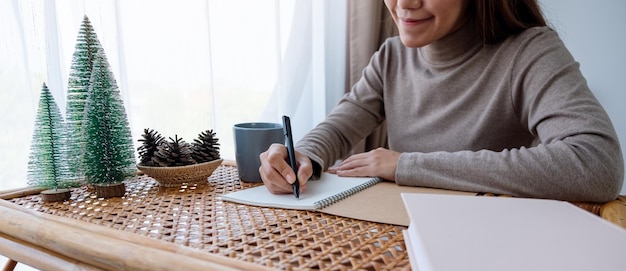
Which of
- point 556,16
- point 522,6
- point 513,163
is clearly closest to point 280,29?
point 522,6

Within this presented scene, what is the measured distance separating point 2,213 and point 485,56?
87cm

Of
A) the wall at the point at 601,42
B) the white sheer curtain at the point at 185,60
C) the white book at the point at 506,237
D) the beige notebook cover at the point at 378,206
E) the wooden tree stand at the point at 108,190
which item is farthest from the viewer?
the wall at the point at 601,42

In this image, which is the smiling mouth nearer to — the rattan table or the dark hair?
the dark hair

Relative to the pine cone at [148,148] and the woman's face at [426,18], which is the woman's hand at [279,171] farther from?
the woman's face at [426,18]

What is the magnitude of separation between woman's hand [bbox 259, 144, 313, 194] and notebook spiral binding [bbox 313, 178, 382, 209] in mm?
70

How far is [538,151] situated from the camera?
0.66 m

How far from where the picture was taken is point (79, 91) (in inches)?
24.2

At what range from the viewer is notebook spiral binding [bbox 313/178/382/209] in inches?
21.8

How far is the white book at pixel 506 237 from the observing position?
341 millimetres

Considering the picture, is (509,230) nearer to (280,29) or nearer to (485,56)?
(485,56)

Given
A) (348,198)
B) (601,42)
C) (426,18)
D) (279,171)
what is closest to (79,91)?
(279,171)

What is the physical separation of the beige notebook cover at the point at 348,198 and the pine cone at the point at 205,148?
102mm

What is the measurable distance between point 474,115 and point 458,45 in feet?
0.51

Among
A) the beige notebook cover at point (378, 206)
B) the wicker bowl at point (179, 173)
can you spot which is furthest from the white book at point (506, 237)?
the wicker bowl at point (179, 173)
